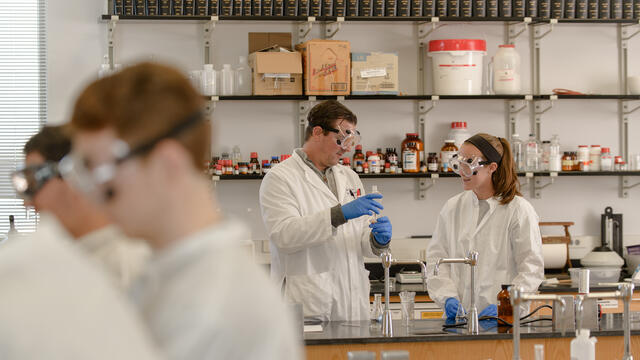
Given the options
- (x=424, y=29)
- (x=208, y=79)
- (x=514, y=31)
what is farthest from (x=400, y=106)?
(x=208, y=79)

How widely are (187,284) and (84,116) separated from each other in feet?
0.72

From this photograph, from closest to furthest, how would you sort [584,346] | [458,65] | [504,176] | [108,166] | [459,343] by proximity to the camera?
[108,166]
[584,346]
[459,343]
[504,176]
[458,65]

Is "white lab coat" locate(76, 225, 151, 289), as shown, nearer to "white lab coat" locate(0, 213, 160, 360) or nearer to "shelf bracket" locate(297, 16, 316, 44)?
"white lab coat" locate(0, 213, 160, 360)

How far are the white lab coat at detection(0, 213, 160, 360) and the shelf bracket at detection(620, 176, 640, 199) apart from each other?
15.3 ft

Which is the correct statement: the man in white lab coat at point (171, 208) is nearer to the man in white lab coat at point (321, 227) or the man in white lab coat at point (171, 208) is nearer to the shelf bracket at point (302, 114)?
the man in white lab coat at point (321, 227)

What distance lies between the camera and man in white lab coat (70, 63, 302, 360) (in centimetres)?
82

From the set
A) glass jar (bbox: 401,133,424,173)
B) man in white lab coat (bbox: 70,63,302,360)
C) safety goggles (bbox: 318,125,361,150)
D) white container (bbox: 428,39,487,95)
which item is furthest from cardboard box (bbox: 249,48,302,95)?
man in white lab coat (bbox: 70,63,302,360)

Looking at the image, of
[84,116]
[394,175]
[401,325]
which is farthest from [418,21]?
[84,116]

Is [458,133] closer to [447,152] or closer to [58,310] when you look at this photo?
[447,152]

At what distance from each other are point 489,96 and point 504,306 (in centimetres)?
197

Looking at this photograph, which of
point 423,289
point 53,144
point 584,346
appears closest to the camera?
point 53,144

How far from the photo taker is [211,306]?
2.69 feet

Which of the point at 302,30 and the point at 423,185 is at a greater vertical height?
the point at 302,30

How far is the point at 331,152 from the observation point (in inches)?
127
